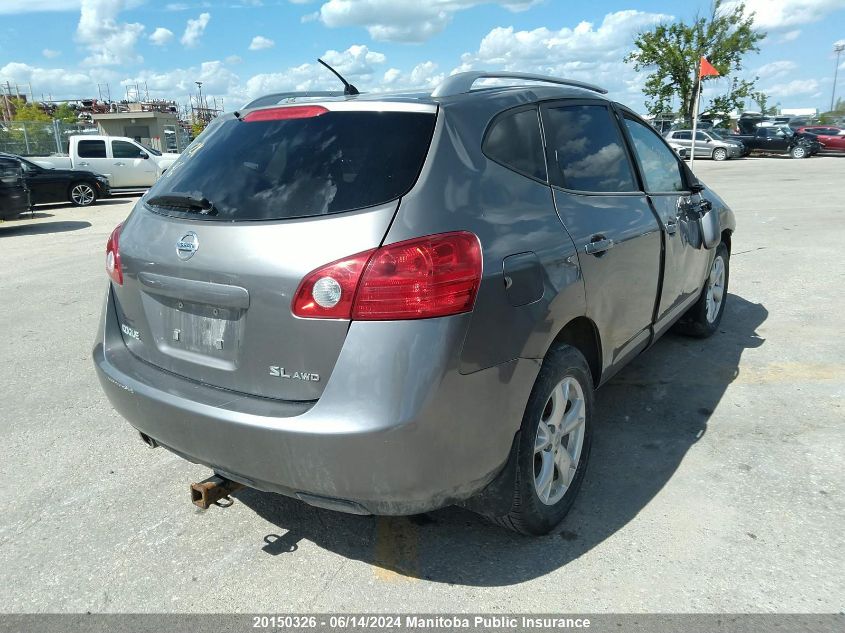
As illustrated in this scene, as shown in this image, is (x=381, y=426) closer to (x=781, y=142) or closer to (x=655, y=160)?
(x=655, y=160)

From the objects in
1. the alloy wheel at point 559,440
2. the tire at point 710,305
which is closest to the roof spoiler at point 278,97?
the alloy wheel at point 559,440

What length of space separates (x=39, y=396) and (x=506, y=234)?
3.49m

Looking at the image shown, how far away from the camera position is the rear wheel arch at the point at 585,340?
109 inches

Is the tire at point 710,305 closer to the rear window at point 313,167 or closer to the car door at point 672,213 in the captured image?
the car door at point 672,213

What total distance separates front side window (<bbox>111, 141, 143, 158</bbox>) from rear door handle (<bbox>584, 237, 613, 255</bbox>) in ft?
67.3

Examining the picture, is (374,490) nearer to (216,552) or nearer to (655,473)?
(216,552)

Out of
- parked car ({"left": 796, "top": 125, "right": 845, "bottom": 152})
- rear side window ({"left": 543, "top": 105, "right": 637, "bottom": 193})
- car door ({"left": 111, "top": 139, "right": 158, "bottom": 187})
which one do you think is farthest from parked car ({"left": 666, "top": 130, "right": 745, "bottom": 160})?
rear side window ({"left": 543, "top": 105, "right": 637, "bottom": 193})

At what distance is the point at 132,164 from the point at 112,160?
21.9 inches

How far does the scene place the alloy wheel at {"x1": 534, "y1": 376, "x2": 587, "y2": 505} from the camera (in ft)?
8.85

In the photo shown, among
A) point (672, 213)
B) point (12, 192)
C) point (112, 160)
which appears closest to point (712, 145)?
point (112, 160)

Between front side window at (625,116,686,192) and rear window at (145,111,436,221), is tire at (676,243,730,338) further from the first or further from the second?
rear window at (145,111,436,221)

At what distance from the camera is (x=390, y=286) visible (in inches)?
83.1

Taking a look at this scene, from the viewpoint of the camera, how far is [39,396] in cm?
435

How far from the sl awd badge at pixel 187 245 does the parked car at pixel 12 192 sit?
40.4ft
